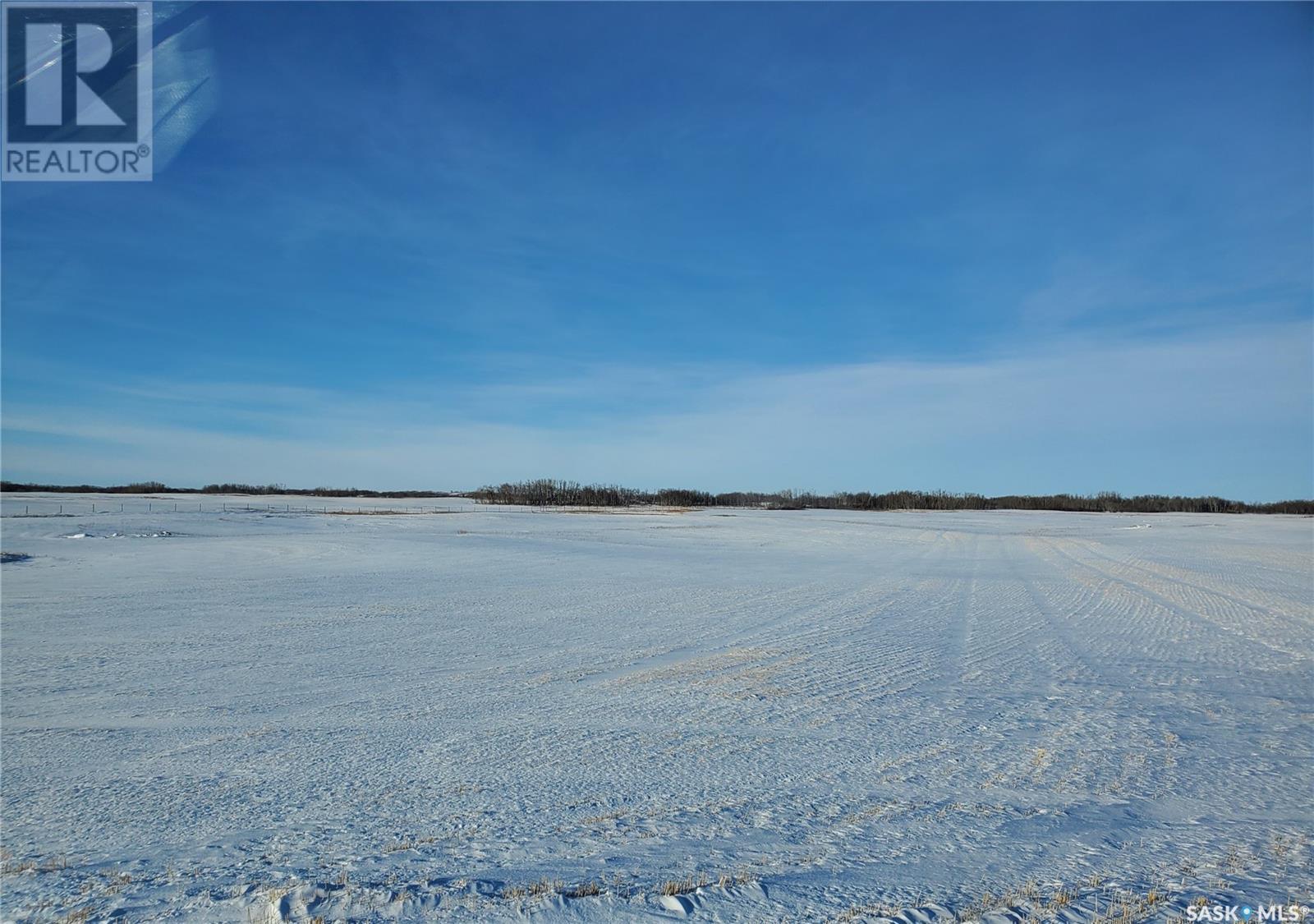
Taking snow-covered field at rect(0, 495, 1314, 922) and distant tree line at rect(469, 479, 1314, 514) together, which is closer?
snow-covered field at rect(0, 495, 1314, 922)

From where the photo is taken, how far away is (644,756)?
523cm

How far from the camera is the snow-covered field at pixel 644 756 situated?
3621 millimetres

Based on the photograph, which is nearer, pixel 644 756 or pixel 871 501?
pixel 644 756

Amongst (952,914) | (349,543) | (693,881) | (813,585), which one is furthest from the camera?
(349,543)

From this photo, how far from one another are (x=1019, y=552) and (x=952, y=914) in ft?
74.0

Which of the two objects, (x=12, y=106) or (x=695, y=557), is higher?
(x=12, y=106)

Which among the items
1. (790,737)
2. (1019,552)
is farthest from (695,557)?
(790,737)

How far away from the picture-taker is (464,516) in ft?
139

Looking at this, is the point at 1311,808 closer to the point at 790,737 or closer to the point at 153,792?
the point at 790,737

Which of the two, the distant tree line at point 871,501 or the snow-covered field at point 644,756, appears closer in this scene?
the snow-covered field at point 644,756

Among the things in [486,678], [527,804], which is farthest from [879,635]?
[527,804]

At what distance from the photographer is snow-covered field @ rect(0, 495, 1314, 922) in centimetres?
362

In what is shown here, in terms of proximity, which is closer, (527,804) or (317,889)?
(317,889)

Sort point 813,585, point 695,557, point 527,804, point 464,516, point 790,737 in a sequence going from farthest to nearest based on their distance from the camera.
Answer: point 464,516
point 695,557
point 813,585
point 790,737
point 527,804
